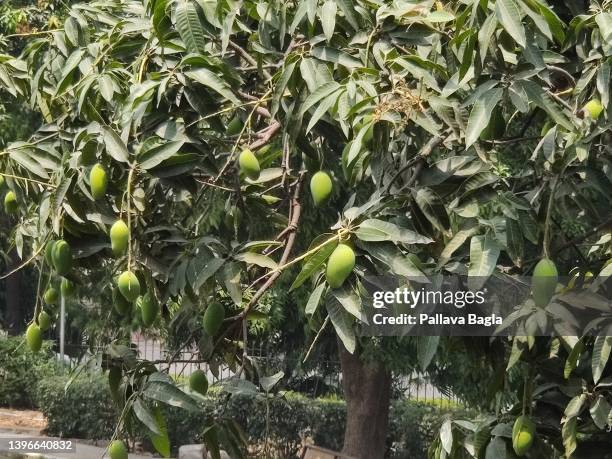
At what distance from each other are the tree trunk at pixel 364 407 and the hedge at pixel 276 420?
2.39 feet

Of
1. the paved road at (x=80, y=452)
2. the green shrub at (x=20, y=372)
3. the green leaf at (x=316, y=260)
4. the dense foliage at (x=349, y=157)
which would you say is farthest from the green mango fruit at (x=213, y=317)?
the green shrub at (x=20, y=372)

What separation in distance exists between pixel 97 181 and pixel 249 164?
0.41 metres

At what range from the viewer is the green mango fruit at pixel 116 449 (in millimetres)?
2723

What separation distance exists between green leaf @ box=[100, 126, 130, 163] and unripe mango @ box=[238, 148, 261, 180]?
0.32 m

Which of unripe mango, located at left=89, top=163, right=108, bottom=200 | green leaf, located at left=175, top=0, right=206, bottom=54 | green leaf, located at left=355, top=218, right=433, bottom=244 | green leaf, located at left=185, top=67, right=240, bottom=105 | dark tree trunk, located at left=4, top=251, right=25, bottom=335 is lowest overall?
green leaf, located at left=355, top=218, right=433, bottom=244

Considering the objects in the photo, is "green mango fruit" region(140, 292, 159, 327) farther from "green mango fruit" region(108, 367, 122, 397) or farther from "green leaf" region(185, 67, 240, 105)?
"green leaf" region(185, 67, 240, 105)

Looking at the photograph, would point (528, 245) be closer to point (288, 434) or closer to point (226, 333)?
point (226, 333)

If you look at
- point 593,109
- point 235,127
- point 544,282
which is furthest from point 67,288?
point 593,109

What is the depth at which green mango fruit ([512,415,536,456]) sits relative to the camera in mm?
2398

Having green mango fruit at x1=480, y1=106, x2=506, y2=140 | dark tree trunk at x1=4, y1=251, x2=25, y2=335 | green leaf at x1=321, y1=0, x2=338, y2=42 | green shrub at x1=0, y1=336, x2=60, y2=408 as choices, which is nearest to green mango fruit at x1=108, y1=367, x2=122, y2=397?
green leaf at x1=321, y1=0, x2=338, y2=42

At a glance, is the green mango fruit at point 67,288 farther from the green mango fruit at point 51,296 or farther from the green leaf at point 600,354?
the green leaf at point 600,354

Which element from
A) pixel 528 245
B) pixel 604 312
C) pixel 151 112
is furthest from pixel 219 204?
pixel 604 312

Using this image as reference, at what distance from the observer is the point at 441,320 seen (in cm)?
244

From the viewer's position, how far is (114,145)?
8.40ft
